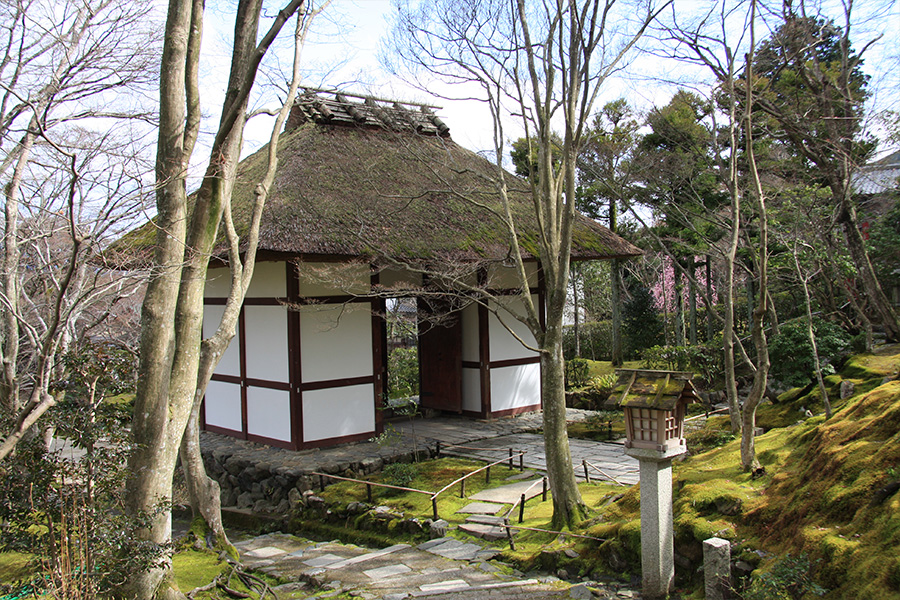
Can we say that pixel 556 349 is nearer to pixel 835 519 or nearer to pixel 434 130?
pixel 835 519

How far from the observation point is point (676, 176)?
12203 millimetres

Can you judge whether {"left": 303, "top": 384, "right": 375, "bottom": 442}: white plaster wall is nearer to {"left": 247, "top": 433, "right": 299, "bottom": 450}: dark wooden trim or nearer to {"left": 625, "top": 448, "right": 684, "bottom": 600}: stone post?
{"left": 247, "top": 433, "right": 299, "bottom": 450}: dark wooden trim

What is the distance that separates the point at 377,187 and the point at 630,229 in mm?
10101

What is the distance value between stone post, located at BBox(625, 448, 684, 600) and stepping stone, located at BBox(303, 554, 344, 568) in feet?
9.85

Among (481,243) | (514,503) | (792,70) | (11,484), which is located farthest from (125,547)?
(792,70)

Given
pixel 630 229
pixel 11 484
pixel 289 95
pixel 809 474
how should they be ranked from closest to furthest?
pixel 11 484 < pixel 809 474 < pixel 289 95 < pixel 630 229

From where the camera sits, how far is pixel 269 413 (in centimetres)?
970

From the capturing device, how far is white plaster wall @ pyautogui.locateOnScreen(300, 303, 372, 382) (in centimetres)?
941

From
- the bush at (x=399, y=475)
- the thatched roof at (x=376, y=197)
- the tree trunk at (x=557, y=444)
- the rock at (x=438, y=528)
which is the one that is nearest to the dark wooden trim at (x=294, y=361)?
the thatched roof at (x=376, y=197)

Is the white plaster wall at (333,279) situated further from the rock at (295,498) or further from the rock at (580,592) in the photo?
the rock at (580,592)

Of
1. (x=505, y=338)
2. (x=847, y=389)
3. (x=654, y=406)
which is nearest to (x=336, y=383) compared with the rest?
(x=505, y=338)

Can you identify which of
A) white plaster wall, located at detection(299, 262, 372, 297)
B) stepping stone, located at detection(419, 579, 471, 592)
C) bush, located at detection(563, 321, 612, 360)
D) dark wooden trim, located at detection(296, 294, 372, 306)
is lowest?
stepping stone, located at detection(419, 579, 471, 592)

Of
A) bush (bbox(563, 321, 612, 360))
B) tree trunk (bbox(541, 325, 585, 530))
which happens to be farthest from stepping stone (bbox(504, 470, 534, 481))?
bush (bbox(563, 321, 612, 360))

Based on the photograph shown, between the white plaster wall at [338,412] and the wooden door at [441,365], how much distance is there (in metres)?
2.14
